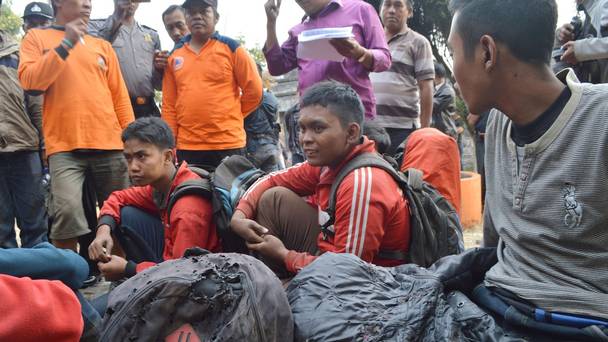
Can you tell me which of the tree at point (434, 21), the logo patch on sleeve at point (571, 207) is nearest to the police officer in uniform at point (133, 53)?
the logo patch on sleeve at point (571, 207)

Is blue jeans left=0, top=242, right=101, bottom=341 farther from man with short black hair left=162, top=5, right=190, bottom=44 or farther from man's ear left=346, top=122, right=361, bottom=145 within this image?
man with short black hair left=162, top=5, right=190, bottom=44

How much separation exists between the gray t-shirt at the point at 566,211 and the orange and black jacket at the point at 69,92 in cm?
289

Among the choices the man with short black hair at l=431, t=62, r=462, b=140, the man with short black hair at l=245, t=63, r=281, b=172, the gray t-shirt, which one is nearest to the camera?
the gray t-shirt

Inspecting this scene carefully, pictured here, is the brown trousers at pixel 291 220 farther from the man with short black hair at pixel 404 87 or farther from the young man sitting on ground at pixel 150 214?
the man with short black hair at pixel 404 87

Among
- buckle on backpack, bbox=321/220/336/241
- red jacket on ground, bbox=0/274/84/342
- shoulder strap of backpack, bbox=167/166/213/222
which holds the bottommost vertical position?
buckle on backpack, bbox=321/220/336/241

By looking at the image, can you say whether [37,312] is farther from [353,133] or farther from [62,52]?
[62,52]

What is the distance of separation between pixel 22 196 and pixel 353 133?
2760 millimetres

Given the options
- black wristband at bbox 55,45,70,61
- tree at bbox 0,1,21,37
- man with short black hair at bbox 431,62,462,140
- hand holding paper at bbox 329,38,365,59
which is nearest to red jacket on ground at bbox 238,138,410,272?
hand holding paper at bbox 329,38,365,59

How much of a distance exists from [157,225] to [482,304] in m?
2.10

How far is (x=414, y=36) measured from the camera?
4.10m

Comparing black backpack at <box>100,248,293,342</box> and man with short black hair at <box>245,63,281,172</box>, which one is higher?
black backpack at <box>100,248,293,342</box>

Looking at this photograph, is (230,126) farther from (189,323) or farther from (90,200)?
(189,323)

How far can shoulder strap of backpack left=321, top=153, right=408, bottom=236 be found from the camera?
94.0 inches

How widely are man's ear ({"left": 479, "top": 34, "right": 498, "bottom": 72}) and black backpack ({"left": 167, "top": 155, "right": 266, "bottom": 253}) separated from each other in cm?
164
